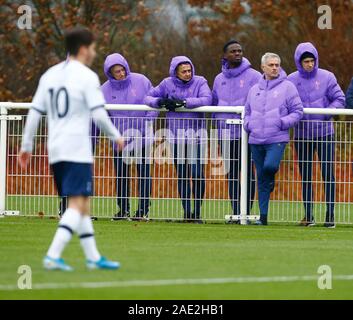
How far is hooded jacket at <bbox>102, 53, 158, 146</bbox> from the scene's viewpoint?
19000 mm

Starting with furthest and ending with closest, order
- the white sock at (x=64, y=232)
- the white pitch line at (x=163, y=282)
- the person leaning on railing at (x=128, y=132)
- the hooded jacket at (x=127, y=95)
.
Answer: the hooded jacket at (x=127, y=95) → the person leaning on railing at (x=128, y=132) → the white sock at (x=64, y=232) → the white pitch line at (x=163, y=282)

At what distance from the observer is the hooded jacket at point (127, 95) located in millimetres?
19000

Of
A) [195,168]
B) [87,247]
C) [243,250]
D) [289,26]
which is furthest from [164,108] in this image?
[289,26]

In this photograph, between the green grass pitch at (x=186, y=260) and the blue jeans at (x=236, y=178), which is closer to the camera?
the green grass pitch at (x=186, y=260)

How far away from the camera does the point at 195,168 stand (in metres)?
18.9

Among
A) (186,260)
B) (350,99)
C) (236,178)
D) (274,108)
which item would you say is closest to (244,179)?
(236,178)

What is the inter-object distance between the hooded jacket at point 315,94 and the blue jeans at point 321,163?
0.11 metres

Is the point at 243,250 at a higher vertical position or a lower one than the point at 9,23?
lower

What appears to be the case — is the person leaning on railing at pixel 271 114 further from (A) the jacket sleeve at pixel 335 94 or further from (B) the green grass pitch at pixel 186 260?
(B) the green grass pitch at pixel 186 260

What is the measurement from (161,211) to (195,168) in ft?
2.56

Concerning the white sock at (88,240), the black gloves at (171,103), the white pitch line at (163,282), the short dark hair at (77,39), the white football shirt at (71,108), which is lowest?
the white pitch line at (163,282)

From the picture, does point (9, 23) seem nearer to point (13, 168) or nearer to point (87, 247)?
point (13, 168)

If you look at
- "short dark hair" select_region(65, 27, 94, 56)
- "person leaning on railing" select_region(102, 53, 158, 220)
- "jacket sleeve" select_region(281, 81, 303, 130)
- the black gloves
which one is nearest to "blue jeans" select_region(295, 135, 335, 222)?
"jacket sleeve" select_region(281, 81, 303, 130)

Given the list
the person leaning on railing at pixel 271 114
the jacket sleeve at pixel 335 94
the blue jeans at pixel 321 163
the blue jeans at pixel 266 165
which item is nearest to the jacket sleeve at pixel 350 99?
the jacket sleeve at pixel 335 94
